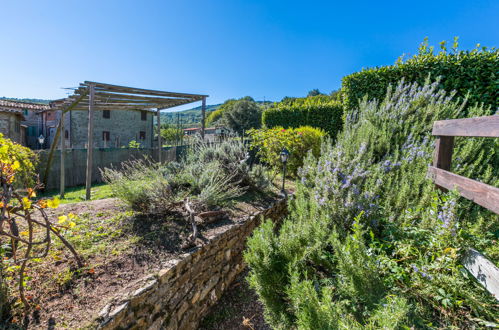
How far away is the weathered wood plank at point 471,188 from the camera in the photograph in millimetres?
1410

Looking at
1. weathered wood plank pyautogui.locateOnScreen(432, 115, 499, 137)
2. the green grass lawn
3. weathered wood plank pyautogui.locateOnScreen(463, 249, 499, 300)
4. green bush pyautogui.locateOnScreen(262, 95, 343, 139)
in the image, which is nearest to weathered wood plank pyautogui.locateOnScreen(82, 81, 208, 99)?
the green grass lawn

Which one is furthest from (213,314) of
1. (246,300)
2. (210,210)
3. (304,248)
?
(304,248)

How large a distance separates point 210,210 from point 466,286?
2.59 meters

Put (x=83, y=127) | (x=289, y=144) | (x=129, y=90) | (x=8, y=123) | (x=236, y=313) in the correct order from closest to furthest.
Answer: (x=236, y=313)
(x=129, y=90)
(x=289, y=144)
(x=8, y=123)
(x=83, y=127)

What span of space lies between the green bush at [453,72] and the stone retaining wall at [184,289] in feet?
12.8

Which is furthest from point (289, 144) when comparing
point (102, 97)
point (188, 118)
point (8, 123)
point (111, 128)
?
point (188, 118)

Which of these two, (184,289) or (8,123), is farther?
(8,123)

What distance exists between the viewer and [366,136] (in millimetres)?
3021

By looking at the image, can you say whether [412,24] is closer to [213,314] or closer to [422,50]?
[422,50]

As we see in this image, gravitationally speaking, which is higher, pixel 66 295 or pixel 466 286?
pixel 466 286

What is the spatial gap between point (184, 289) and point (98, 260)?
0.82 meters

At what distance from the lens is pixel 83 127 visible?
18766 mm

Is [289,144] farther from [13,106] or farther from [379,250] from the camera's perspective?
[13,106]

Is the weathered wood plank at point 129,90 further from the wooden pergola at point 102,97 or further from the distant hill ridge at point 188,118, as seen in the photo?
the distant hill ridge at point 188,118
